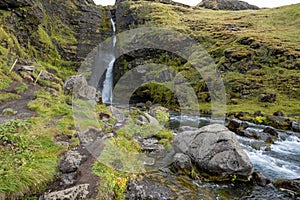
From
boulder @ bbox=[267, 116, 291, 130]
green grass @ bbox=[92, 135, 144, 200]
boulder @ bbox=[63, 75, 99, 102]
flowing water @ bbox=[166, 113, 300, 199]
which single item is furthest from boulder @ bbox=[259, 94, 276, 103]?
green grass @ bbox=[92, 135, 144, 200]

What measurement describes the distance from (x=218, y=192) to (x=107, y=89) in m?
40.9

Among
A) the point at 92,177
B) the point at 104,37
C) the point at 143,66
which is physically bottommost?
the point at 92,177

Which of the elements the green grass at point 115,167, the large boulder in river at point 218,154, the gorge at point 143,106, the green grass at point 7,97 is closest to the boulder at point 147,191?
the gorge at point 143,106

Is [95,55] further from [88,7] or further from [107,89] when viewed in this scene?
[88,7]

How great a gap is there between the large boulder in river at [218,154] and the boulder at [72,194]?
6.80 metres

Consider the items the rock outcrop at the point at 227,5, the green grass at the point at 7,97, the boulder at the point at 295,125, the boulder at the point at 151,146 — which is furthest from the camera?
the rock outcrop at the point at 227,5

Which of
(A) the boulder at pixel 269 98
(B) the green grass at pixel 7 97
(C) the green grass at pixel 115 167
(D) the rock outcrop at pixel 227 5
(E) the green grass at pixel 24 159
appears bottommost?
(C) the green grass at pixel 115 167

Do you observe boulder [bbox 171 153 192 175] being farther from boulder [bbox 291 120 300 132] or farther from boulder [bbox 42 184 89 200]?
boulder [bbox 291 120 300 132]

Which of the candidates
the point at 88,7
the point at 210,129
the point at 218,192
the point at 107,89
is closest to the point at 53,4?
the point at 88,7

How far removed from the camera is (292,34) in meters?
54.8

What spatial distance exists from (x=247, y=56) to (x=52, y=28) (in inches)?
1713

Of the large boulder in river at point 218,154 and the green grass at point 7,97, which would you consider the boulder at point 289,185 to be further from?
the green grass at point 7,97

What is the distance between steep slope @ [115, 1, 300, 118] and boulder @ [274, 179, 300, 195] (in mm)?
24282

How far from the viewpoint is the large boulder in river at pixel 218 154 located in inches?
436
